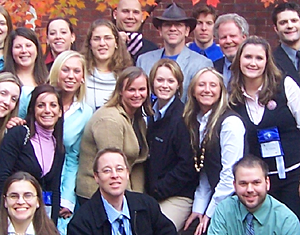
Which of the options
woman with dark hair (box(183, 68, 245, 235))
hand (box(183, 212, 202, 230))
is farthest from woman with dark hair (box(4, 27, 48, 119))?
hand (box(183, 212, 202, 230))

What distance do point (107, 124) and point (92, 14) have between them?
4666 mm

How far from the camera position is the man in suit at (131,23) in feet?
21.2

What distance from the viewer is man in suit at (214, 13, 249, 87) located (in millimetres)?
5969

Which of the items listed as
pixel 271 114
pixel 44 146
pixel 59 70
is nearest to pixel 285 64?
pixel 271 114

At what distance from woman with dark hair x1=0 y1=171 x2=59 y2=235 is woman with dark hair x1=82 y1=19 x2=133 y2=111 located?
3.86ft

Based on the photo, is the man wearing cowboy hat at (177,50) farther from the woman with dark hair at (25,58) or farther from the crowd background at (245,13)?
the crowd background at (245,13)

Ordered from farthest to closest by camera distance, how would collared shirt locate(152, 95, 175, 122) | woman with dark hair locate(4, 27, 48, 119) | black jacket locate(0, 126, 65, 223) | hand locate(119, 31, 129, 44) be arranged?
hand locate(119, 31, 129, 44), woman with dark hair locate(4, 27, 48, 119), collared shirt locate(152, 95, 175, 122), black jacket locate(0, 126, 65, 223)

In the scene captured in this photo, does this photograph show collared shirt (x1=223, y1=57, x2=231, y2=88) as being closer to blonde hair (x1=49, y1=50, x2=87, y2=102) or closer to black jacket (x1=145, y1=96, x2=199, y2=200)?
black jacket (x1=145, y1=96, x2=199, y2=200)

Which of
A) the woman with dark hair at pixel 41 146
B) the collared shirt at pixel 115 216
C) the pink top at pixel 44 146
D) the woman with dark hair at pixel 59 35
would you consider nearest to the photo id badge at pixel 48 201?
the woman with dark hair at pixel 41 146

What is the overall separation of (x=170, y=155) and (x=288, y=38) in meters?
1.58

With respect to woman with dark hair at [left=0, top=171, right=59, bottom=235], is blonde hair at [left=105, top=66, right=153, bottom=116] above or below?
above

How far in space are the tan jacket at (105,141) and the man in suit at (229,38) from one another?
3.66 ft

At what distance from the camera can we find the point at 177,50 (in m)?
6.05

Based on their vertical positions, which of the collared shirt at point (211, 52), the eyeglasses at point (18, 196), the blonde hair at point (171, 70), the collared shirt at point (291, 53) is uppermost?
the collared shirt at point (211, 52)
